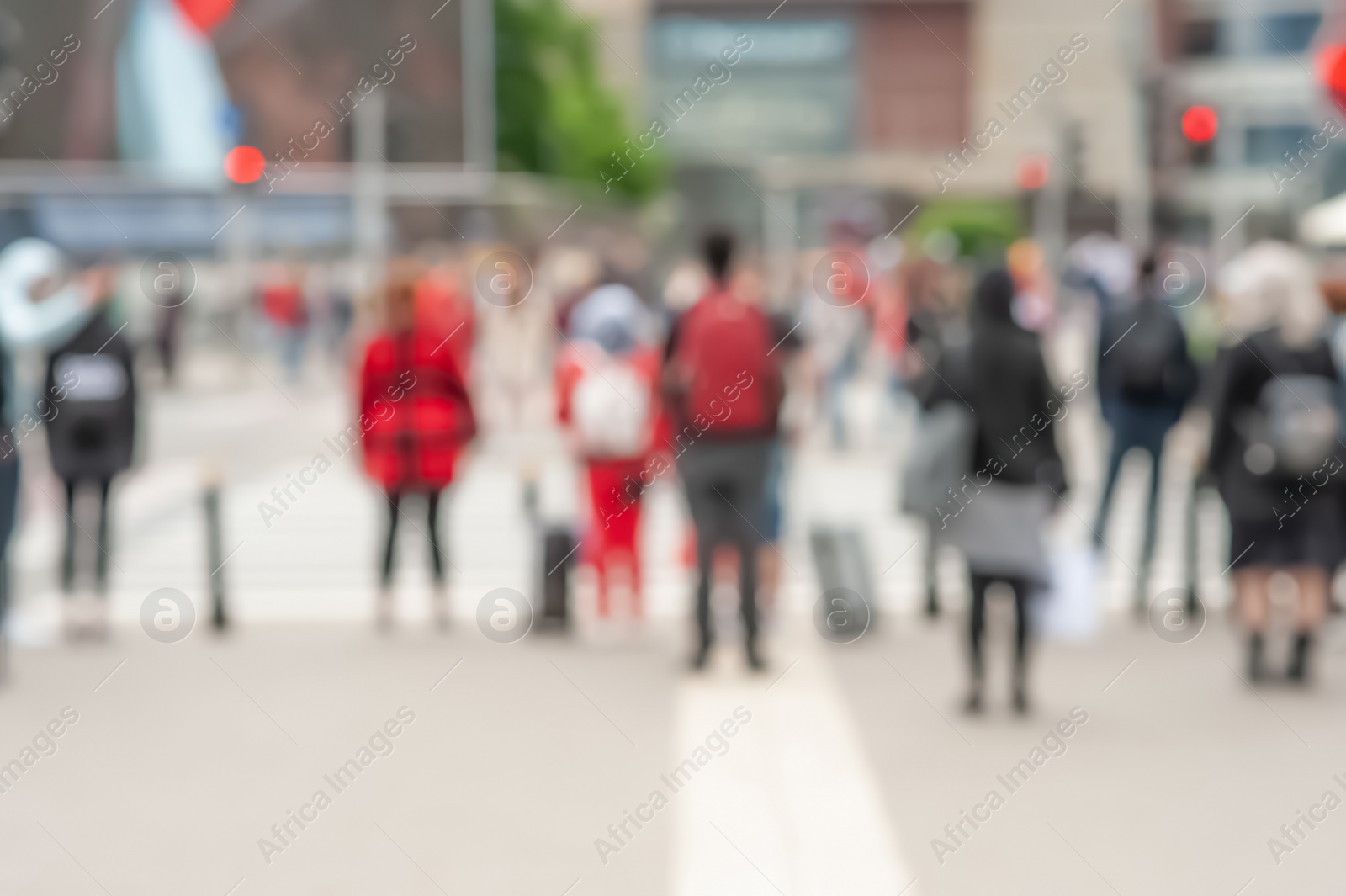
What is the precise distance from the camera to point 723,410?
7742 millimetres

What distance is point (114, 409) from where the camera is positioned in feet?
28.3

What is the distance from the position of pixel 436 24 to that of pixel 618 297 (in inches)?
1351

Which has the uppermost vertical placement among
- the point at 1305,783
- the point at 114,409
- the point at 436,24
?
the point at 436,24

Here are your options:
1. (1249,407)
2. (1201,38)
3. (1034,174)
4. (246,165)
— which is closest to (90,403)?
(1249,407)

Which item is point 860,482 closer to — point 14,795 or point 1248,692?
point 1248,692

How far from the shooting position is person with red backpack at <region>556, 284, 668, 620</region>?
8.60 m

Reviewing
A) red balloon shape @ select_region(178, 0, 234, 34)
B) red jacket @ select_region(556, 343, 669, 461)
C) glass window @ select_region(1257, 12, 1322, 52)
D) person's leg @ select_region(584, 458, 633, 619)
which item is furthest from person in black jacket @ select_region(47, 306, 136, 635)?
glass window @ select_region(1257, 12, 1322, 52)

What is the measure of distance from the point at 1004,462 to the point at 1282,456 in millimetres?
1197

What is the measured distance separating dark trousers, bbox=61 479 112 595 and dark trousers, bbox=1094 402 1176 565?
504 cm

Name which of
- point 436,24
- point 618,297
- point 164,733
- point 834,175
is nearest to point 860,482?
point 618,297

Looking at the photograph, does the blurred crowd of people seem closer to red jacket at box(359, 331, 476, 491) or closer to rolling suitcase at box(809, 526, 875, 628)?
red jacket at box(359, 331, 476, 491)

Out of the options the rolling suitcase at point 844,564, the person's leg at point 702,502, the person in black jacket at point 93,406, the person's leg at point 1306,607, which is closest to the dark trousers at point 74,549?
the person in black jacket at point 93,406

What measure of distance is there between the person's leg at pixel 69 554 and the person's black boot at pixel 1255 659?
18.1 ft

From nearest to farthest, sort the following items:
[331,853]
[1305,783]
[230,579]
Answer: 1. [331,853]
2. [1305,783]
3. [230,579]
